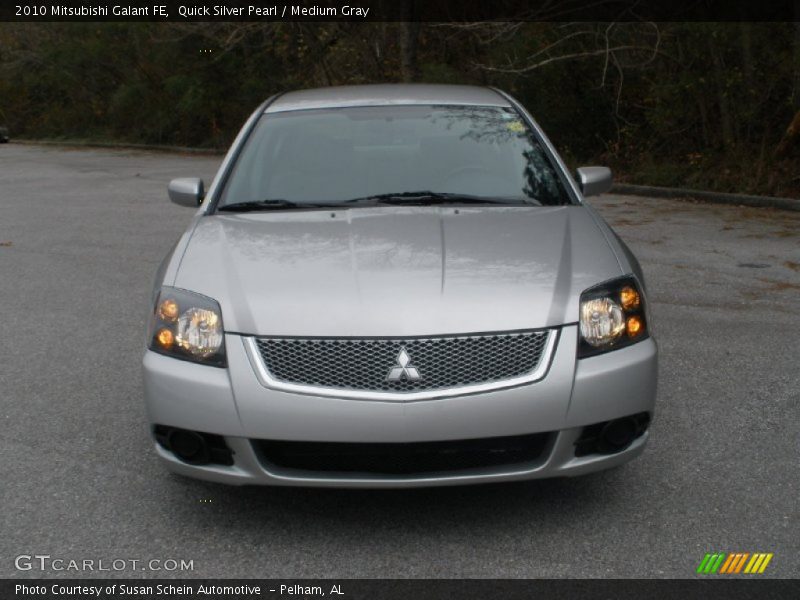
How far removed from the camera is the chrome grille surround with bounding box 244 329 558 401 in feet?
11.4

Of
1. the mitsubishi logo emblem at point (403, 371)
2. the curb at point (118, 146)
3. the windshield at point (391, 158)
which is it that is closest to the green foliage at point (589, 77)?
the curb at point (118, 146)

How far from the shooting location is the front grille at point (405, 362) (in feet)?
11.4

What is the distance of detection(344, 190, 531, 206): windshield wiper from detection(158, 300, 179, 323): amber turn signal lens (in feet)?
3.97

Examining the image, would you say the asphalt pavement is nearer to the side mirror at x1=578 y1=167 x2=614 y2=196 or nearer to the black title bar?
the side mirror at x1=578 y1=167 x2=614 y2=196

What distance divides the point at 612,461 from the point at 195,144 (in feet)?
95.6

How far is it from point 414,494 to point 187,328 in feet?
3.55

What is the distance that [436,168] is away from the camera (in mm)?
5035

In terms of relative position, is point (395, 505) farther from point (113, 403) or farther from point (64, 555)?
point (113, 403)

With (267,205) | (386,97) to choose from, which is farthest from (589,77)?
(267,205)

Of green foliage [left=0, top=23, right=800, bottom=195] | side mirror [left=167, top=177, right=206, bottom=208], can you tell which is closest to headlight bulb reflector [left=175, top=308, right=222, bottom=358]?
side mirror [left=167, top=177, right=206, bottom=208]

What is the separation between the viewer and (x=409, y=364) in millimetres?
3479

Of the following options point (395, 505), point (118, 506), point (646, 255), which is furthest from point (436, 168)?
point (646, 255)

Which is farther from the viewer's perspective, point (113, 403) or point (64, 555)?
point (113, 403)

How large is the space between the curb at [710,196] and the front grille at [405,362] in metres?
10.1
